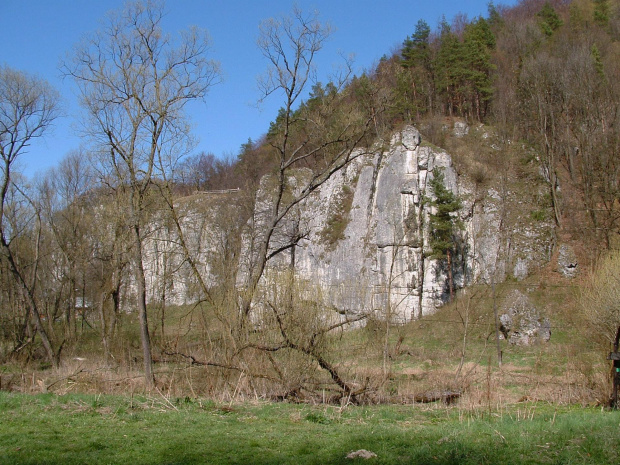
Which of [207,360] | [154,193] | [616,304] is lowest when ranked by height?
[207,360]

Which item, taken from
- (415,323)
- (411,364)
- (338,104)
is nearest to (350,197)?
(415,323)

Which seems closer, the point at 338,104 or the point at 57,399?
the point at 57,399

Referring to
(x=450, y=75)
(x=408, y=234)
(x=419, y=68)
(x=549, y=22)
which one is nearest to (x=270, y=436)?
(x=408, y=234)

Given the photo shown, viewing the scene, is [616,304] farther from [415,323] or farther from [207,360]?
[415,323]

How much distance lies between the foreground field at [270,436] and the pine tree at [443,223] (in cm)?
2013

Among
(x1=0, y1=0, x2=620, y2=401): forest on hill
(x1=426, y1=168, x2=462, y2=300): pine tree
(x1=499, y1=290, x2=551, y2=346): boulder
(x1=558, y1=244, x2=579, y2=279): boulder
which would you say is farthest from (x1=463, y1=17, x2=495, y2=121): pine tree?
(x1=499, y1=290, x2=551, y2=346): boulder

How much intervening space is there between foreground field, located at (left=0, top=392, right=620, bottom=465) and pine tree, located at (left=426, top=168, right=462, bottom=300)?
20132 mm

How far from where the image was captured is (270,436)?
693 cm

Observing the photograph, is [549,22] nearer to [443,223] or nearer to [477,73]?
[477,73]

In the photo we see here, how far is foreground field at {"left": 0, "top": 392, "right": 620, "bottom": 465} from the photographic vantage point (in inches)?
227

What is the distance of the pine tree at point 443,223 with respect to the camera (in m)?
28.8

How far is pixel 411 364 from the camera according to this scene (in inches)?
768

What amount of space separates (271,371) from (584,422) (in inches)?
250

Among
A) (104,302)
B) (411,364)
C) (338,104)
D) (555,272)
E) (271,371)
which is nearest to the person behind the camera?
(271,371)
